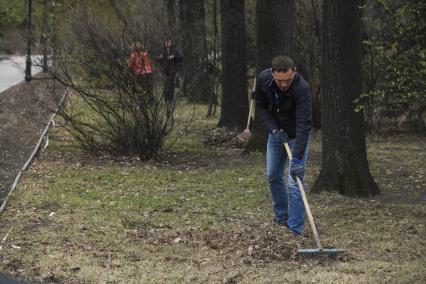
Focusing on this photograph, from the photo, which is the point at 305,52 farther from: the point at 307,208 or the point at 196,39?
the point at 307,208

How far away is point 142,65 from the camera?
1156cm

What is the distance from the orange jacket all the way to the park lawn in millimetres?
1504

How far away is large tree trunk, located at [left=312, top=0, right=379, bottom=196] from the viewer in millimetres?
8914

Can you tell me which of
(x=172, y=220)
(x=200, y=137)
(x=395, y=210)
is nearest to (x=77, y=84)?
(x=200, y=137)

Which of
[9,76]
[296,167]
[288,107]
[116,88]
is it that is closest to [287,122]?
[288,107]

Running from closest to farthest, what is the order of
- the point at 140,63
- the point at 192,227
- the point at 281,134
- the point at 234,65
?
the point at 281,134, the point at 192,227, the point at 140,63, the point at 234,65

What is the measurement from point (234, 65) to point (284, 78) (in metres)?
8.81

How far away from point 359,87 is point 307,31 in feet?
23.0

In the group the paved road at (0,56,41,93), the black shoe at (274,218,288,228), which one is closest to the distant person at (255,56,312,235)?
the black shoe at (274,218,288,228)

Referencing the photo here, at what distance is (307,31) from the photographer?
15.9 metres

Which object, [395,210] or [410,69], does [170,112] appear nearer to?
[410,69]

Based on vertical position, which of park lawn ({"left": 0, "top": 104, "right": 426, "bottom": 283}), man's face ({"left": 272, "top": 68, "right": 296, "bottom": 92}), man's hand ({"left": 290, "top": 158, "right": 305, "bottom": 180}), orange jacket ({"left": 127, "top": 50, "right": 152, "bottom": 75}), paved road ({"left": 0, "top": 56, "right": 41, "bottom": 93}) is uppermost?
orange jacket ({"left": 127, "top": 50, "right": 152, "bottom": 75})

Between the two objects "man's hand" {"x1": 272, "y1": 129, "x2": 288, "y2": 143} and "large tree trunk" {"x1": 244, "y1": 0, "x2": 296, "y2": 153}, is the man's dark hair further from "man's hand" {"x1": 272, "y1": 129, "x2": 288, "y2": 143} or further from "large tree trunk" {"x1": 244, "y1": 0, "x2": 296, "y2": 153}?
"large tree trunk" {"x1": 244, "y1": 0, "x2": 296, "y2": 153}

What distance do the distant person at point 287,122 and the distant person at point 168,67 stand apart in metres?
4.51
